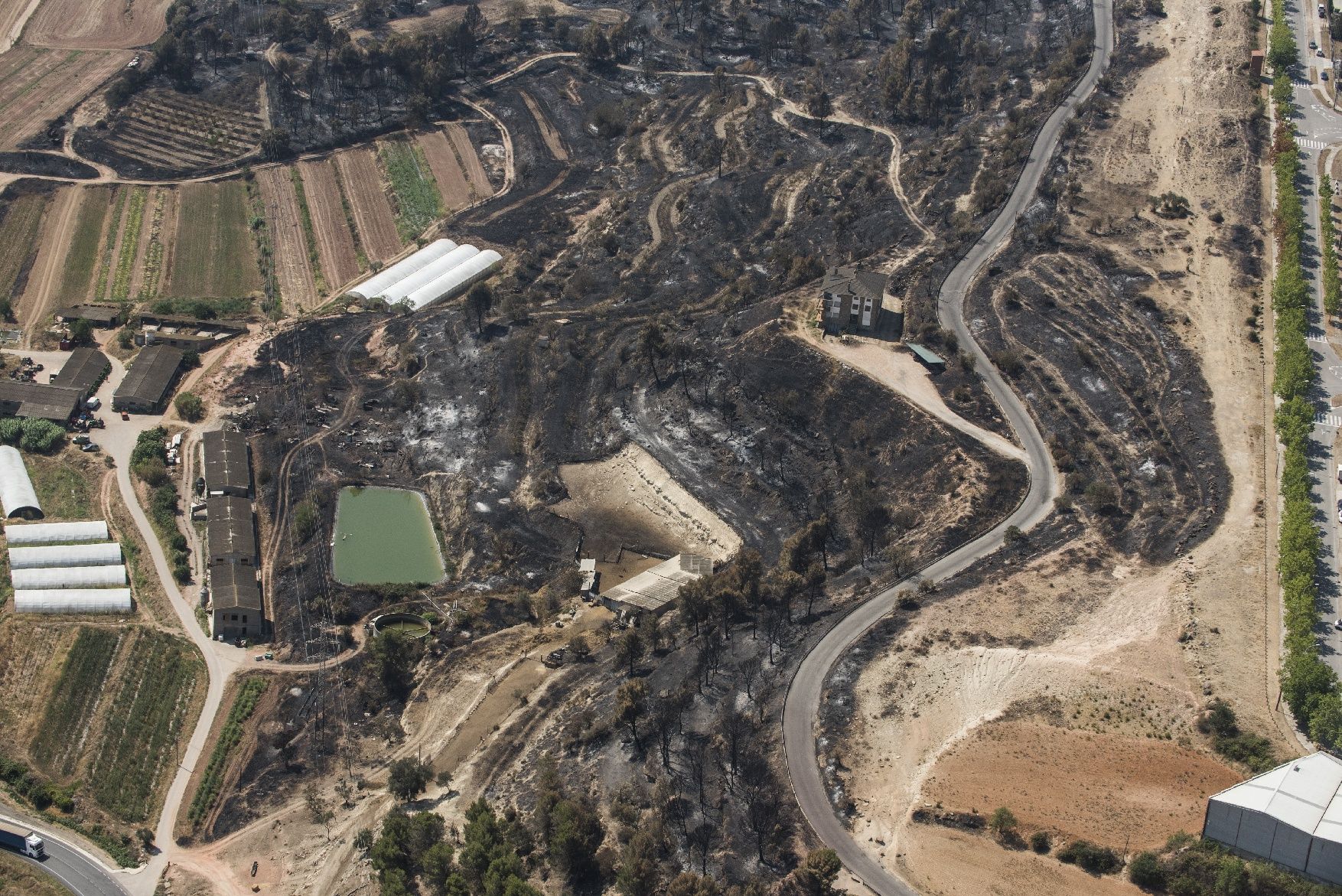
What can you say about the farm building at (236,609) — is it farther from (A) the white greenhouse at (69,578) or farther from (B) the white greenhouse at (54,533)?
(B) the white greenhouse at (54,533)

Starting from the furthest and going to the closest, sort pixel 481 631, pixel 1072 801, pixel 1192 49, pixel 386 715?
pixel 1192 49 → pixel 481 631 → pixel 386 715 → pixel 1072 801

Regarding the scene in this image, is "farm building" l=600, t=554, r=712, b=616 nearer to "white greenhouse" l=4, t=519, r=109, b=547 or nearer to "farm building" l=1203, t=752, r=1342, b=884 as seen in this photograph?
"white greenhouse" l=4, t=519, r=109, b=547

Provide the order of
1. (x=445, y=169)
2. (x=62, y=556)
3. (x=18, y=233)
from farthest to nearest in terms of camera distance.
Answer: (x=445, y=169) < (x=18, y=233) < (x=62, y=556)

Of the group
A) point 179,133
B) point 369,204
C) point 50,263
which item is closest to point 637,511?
point 369,204

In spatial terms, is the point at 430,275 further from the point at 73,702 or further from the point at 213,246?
the point at 73,702

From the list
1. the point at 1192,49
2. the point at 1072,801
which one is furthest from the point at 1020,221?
the point at 1072,801

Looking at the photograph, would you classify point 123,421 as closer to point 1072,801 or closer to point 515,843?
point 515,843
